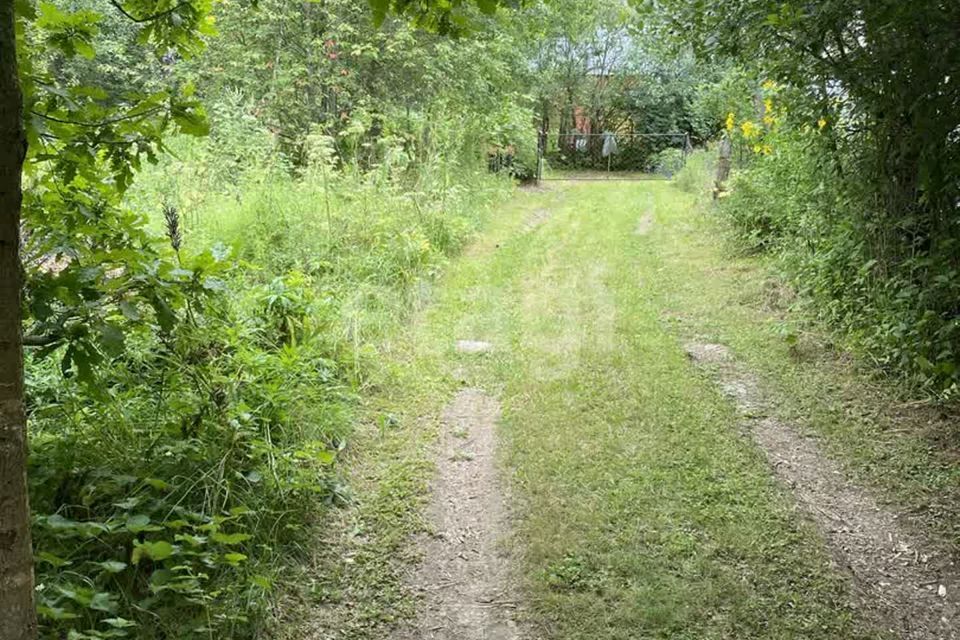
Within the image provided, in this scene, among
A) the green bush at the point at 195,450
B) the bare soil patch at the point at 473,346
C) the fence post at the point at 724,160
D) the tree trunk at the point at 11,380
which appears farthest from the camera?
the fence post at the point at 724,160

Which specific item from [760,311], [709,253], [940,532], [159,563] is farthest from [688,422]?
[709,253]

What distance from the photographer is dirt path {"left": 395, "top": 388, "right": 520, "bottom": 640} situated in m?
2.66

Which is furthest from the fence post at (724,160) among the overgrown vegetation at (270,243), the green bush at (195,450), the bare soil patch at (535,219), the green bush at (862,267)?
the green bush at (195,450)

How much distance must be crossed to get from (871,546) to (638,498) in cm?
105

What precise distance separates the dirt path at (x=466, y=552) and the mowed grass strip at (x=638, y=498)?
11cm

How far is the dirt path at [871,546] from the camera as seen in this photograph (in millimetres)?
2695

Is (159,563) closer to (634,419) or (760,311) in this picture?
(634,419)

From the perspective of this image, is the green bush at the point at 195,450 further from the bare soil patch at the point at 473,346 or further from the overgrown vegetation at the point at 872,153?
the overgrown vegetation at the point at 872,153

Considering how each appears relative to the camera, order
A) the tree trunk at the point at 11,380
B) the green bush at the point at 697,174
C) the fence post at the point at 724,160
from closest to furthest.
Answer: the tree trunk at the point at 11,380 → the fence post at the point at 724,160 → the green bush at the point at 697,174

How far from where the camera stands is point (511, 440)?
403 centimetres

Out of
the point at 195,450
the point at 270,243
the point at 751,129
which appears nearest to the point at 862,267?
the point at 751,129

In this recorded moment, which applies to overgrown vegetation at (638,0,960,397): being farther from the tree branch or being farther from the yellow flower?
the tree branch

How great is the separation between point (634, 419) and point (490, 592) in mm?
1742

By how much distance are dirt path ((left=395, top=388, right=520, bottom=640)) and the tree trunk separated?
5.09 ft
